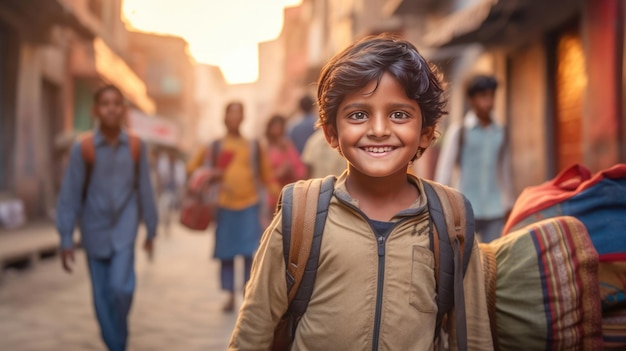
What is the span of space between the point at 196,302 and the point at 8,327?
181 centimetres

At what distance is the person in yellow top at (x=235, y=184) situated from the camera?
22.1 feet

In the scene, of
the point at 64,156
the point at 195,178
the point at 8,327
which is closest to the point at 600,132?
the point at 195,178

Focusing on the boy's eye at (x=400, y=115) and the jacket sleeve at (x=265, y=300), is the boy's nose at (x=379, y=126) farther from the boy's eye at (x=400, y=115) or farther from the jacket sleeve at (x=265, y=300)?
the jacket sleeve at (x=265, y=300)

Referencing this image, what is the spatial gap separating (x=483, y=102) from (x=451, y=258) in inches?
142

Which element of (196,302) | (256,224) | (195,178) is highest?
(195,178)

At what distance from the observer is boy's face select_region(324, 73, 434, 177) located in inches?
80.4

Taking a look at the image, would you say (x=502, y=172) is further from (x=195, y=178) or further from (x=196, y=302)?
(x=196, y=302)

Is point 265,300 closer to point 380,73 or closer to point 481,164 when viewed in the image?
point 380,73

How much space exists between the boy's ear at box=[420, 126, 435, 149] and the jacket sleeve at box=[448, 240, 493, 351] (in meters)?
0.35

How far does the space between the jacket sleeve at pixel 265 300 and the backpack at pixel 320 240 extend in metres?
0.03

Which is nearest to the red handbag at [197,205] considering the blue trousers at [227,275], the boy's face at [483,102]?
the blue trousers at [227,275]

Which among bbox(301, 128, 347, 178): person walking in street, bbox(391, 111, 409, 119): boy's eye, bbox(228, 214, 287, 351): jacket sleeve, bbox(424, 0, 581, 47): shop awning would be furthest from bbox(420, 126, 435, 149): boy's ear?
bbox(424, 0, 581, 47): shop awning

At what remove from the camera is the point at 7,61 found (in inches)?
599

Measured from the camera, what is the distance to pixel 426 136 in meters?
2.22
